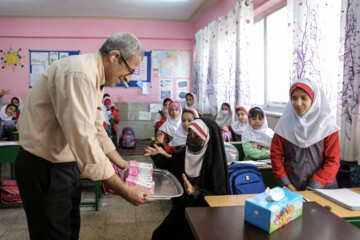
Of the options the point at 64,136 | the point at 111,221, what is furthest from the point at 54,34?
the point at 64,136

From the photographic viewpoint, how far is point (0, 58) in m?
7.19

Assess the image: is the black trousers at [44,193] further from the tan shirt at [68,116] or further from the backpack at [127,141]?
the backpack at [127,141]

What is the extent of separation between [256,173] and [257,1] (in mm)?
2891

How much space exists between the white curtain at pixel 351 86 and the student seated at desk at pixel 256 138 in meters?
0.98

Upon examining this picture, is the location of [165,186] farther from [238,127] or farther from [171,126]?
[238,127]

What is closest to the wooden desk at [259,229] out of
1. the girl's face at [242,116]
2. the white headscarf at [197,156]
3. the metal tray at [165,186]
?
the metal tray at [165,186]

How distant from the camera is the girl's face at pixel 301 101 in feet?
6.84

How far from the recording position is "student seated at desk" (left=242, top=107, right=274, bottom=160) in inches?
124

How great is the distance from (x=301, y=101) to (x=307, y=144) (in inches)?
12.4

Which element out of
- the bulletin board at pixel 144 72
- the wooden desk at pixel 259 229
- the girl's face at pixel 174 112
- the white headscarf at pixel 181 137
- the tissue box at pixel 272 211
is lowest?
the wooden desk at pixel 259 229

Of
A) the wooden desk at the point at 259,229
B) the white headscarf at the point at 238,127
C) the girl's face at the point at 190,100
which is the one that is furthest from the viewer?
the girl's face at the point at 190,100

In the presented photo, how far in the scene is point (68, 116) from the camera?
3.78ft

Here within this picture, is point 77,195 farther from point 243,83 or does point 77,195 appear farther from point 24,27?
point 24,27

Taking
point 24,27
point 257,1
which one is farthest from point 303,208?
point 24,27
